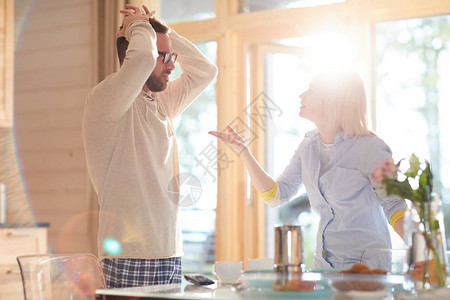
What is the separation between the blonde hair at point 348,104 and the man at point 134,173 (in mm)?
698

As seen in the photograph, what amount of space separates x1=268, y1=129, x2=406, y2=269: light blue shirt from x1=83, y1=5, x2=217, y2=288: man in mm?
589

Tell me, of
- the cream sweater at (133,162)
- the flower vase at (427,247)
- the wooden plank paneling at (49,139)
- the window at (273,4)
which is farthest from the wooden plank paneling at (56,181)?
the flower vase at (427,247)

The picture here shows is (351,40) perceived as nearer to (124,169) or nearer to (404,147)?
(404,147)

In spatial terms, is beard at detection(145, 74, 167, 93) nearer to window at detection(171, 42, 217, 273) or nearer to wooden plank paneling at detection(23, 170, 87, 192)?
window at detection(171, 42, 217, 273)

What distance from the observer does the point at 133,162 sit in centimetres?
232

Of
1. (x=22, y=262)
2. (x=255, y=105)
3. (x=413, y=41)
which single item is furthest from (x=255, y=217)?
(x=22, y=262)

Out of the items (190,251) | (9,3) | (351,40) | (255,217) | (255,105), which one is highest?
(9,3)

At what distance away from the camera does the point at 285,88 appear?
4.50 m

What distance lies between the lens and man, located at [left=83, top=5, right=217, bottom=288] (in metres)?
2.26

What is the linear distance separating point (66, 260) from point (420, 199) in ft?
3.71

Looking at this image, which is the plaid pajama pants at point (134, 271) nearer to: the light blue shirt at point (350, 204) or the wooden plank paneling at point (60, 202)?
the light blue shirt at point (350, 204)

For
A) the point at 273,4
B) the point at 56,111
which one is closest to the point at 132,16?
the point at 273,4

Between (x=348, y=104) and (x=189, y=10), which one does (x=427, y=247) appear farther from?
(x=189, y=10)

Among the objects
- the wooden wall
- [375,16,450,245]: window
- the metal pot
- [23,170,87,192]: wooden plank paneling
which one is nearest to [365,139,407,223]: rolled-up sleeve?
the metal pot
